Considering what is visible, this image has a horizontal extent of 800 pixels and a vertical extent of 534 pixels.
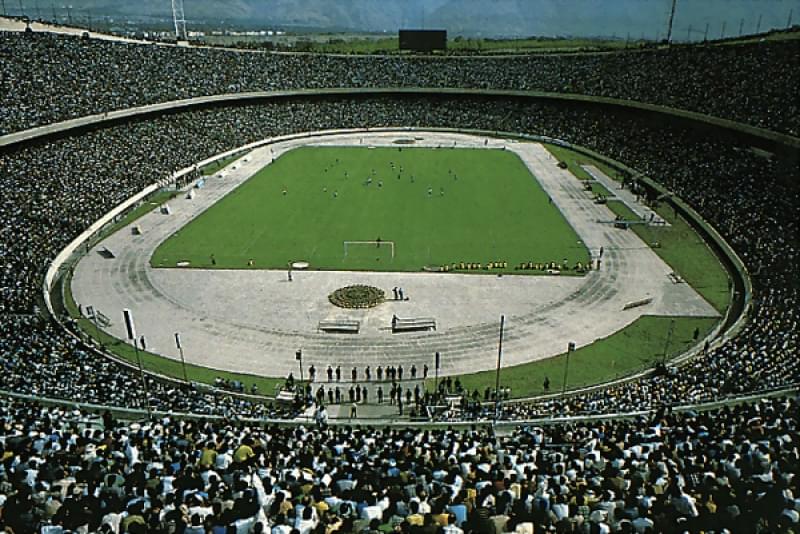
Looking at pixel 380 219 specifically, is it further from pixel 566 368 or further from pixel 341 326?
pixel 566 368

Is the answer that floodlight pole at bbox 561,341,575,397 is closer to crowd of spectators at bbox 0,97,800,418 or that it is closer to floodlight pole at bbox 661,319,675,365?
crowd of spectators at bbox 0,97,800,418

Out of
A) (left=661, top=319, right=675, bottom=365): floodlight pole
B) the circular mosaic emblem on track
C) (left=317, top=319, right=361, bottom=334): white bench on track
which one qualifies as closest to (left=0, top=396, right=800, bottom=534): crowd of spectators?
(left=661, top=319, right=675, bottom=365): floodlight pole

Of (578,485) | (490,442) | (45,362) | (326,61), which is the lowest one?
(45,362)

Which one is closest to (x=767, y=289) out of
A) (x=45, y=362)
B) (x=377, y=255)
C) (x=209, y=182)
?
(x=377, y=255)

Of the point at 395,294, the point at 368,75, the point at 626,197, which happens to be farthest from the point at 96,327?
the point at 368,75

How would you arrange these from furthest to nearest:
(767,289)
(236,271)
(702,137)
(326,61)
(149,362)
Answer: (326,61) < (702,137) < (236,271) < (767,289) < (149,362)

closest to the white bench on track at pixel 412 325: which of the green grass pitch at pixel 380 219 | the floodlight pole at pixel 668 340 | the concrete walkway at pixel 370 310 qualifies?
the concrete walkway at pixel 370 310

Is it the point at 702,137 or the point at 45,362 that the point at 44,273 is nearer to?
the point at 45,362
